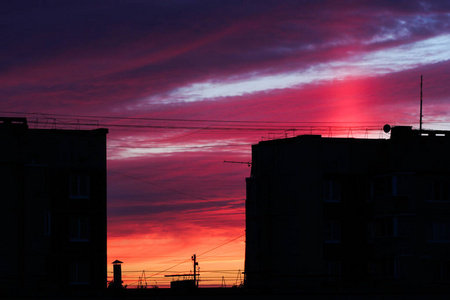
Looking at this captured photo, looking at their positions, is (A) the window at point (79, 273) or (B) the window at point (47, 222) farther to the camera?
(B) the window at point (47, 222)

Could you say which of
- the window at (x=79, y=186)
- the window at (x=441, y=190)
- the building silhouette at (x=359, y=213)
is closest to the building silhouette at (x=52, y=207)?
the window at (x=79, y=186)

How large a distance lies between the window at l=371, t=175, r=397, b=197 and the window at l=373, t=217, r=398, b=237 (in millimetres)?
2289

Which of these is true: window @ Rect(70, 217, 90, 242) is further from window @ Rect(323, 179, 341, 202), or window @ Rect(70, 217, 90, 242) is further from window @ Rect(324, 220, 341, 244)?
window @ Rect(323, 179, 341, 202)

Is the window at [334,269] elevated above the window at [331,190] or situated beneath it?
situated beneath

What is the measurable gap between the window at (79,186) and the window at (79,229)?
192 cm

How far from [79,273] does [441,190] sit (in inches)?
1327

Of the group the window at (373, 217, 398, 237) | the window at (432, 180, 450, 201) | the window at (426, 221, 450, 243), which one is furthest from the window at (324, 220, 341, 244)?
the window at (432, 180, 450, 201)

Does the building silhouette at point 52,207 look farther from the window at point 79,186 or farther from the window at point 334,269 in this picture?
the window at point 334,269

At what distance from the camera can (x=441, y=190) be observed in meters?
81.7

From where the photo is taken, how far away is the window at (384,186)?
80.3 meters

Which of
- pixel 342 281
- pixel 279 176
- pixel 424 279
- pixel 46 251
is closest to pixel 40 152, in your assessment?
pixel 46 251

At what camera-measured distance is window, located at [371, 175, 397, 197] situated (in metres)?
80.3

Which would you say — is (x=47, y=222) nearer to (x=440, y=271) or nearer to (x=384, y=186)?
(x=384, y=186)

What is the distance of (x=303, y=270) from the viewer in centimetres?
7944
